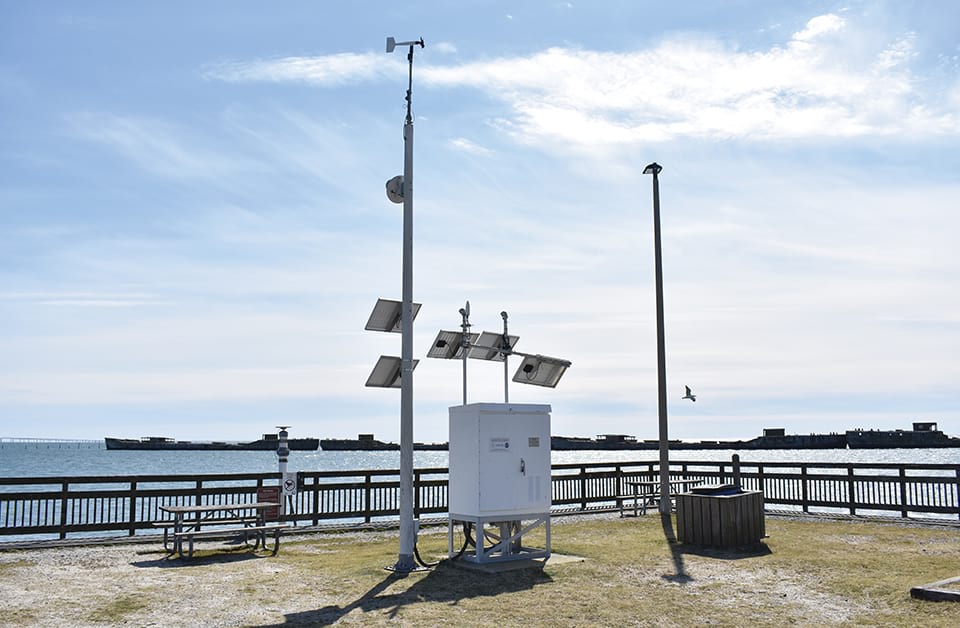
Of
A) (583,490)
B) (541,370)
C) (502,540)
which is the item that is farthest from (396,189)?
(583,490)

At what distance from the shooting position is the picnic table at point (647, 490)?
A: 19.9 meters

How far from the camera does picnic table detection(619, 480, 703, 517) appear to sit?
65.2ft

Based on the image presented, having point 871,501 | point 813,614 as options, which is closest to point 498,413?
point 813,614

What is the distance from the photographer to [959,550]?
13.4 metres

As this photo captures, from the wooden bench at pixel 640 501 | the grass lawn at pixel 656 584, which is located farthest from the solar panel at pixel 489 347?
the wooden bench at pixel 640 501

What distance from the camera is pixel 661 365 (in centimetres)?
1969

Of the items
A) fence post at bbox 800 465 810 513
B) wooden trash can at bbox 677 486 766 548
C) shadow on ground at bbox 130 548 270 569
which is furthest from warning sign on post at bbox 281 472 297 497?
fence post at bbox 800 465 810 513

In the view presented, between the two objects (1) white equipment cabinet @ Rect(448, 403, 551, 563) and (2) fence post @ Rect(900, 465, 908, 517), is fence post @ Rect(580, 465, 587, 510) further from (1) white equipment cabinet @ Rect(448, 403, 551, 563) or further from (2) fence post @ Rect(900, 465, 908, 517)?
(1) white equipment cabinet @ Rect(448, 403, 551, 563)

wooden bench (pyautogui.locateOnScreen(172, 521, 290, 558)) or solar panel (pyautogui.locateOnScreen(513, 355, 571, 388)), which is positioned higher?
solar panel (pyautogui.locateOnScreen(513, 355, 571, 388))

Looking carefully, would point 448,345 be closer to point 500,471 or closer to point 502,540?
point 500,471

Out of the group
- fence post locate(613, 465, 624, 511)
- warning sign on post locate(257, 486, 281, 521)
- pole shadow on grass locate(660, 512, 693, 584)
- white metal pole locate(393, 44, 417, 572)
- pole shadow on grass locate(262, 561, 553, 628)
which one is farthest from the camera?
fence post locate(613, 465, 624, 511)

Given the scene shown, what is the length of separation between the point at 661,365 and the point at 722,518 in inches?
243

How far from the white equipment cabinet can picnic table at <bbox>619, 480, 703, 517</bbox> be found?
23.6ft

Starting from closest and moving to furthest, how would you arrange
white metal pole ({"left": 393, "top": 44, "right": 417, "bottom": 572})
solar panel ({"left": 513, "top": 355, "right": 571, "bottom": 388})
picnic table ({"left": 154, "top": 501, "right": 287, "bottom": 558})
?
white metal pole ({"left": 393, "top": 44, "right": 417, "bottom": 572}) → picnic table ({"left": 154, "top": 501, "right": 287, "bottom": 558}) → solar panel ({"left": 513, "top": 355, "right": 571, "bottom": 388})
